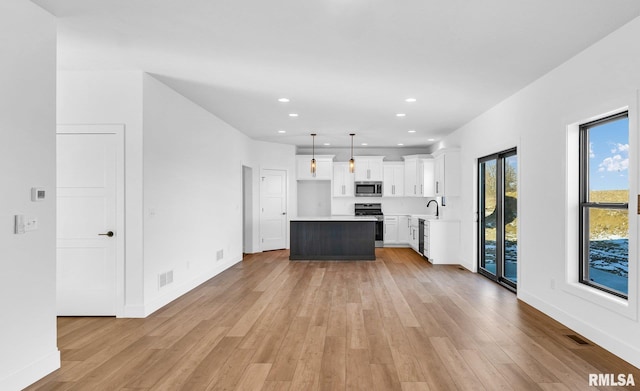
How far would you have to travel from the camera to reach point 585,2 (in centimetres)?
272

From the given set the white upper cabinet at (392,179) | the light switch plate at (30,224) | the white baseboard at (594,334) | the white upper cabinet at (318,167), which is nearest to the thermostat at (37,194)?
the light switch plate at (30,224)

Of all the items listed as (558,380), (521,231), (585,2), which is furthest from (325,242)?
(585,2)

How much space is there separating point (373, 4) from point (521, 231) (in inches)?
144

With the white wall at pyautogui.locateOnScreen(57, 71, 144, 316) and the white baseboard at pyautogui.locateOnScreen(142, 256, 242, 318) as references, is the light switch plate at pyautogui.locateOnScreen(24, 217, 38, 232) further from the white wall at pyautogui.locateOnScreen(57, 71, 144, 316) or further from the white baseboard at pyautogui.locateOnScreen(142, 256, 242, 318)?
the white baseboard at pyautogui.locateOnScreen(142, 256, 242, 318)

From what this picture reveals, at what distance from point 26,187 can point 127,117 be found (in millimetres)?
1744

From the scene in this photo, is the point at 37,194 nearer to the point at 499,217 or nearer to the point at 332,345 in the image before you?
the point at 332,345

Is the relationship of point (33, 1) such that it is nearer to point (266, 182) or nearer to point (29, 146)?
point (29, 146)

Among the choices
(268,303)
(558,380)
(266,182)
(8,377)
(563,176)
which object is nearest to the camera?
(8,377)

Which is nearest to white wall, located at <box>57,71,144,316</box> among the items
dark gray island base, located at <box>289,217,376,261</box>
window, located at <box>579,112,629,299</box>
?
dark gray island base, located at <box>289,217,376,261</box>

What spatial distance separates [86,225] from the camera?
4.24 meters

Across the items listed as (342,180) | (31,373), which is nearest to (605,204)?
(31,373)

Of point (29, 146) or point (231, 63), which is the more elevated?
point (231, 63)

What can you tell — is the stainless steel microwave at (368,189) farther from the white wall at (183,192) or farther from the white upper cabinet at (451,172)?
the white wall at (183,192)

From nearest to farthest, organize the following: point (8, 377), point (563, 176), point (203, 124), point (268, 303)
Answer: point (8, 377) < point (563, 176) < point (268, 303) < point (203, 124)
